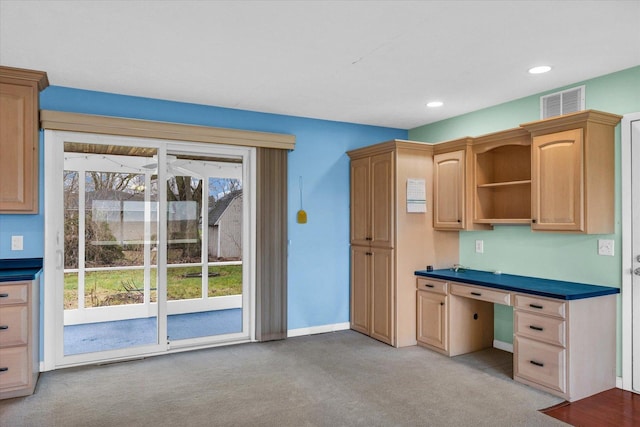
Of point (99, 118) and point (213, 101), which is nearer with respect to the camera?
point (99, 118)

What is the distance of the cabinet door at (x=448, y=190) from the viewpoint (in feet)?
14.5

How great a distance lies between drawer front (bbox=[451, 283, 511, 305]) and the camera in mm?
3729

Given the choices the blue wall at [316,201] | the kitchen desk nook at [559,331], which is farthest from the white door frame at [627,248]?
the blue wall at [316,201]

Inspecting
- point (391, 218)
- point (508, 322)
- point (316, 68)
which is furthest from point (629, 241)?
point (316, 68)

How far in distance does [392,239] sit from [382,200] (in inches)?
17.5

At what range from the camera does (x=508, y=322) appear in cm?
443

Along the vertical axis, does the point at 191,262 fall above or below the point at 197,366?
above

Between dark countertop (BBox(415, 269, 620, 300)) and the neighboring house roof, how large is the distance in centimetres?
211

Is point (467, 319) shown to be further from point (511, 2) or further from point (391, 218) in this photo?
point (511, 2)

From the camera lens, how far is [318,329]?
5.08 metres

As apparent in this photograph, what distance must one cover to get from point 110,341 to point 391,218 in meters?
3.02

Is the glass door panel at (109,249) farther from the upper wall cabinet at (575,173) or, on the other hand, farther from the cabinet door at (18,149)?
the upper wall cabinet at (575,173)

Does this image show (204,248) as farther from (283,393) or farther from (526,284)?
(526,284)

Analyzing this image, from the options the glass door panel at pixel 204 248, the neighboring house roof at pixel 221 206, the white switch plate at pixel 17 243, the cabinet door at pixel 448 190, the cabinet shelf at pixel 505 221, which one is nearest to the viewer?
the white switch plate at pixel 17 243
